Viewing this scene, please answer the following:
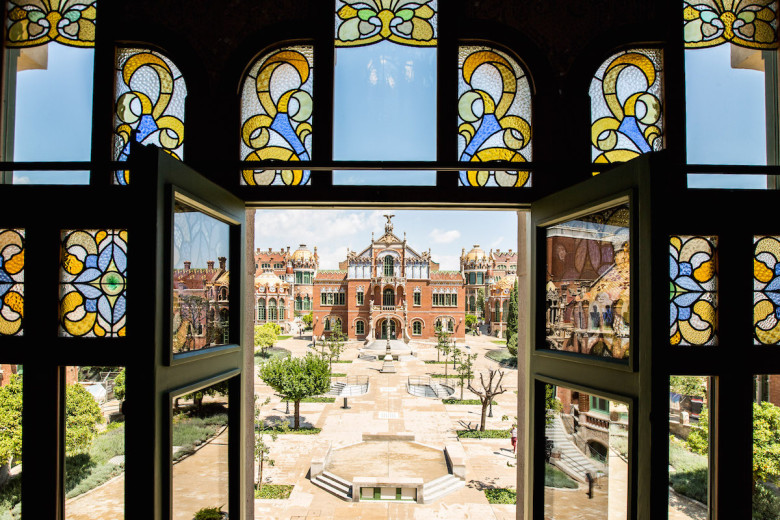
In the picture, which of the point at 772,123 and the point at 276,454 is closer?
the point at 772,123

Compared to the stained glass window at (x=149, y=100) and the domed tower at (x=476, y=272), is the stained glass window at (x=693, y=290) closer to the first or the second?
the stained glass window at (x=149, y=100)

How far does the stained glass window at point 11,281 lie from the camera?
1.95m

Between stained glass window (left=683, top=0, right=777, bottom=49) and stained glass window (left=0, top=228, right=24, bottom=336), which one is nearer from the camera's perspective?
stained glass window (left=0, top=228, right=24, bottom=336)

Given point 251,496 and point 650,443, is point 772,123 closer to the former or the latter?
point 650,443

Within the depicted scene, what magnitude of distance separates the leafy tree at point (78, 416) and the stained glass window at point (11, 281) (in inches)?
14.5

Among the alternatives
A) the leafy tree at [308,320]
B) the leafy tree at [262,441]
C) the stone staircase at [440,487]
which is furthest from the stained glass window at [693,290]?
the leafy tree at [308,320]

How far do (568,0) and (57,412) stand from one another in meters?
3.16

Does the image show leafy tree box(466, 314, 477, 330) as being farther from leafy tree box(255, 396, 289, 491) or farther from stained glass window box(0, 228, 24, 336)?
stained glass window box(0, 228, 24, 336)

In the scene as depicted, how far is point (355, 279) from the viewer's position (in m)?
Answer: 29.1

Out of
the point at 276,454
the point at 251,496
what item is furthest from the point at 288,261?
the point at 251,496

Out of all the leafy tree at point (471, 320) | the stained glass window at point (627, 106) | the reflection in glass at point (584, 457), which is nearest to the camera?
the reflection in glass at point (584, 457)

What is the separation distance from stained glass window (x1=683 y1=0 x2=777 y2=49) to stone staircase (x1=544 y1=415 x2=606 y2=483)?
2090 millimetres

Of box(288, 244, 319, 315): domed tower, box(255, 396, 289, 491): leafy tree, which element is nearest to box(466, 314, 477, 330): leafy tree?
box(288, 244, 319, 315): domed tower

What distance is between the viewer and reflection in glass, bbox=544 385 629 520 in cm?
160
